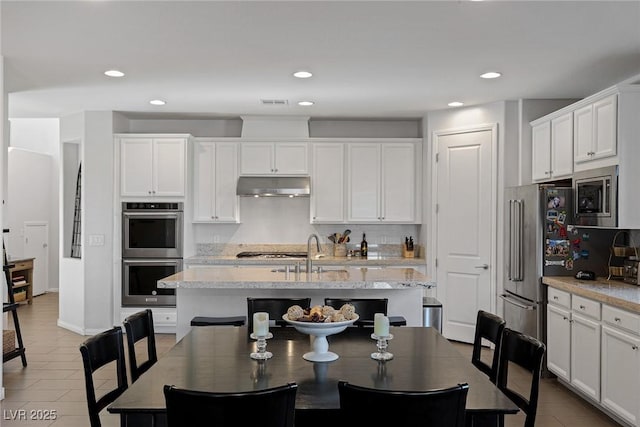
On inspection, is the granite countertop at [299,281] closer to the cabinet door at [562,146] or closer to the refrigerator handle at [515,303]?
the refrigerator handle at [515,303]

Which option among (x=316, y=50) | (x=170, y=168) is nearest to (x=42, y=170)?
(x=170, y=168)

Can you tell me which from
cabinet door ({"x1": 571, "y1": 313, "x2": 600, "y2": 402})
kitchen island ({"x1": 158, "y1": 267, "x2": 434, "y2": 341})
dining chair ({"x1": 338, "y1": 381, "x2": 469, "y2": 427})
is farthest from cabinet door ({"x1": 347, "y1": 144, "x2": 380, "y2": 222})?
dining chair ({"x1": 338, "y1": 381, "x2": 469, "y2": 427})

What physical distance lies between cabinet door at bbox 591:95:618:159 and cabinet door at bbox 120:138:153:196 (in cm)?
465

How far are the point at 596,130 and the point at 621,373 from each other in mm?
1818

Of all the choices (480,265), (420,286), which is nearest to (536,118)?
(480,265)

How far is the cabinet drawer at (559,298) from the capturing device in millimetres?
4074

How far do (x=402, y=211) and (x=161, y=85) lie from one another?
125 inches

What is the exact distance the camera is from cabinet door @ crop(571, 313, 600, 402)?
3.63 meters

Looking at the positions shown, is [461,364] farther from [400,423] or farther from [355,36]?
[355,36]

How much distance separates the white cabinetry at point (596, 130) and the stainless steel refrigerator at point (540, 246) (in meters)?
0.42

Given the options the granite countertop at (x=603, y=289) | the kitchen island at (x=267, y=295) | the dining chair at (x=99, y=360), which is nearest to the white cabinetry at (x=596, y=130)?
the granite countertop at (x=603, y=289)

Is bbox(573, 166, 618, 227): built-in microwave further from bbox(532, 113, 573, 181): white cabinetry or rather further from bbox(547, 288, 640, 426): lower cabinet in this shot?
bbox(547, 288, 640, 426): lower cabinet

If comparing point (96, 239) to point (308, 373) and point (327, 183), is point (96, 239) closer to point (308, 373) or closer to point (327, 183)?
point (327, 183)

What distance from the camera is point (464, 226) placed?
577cm
